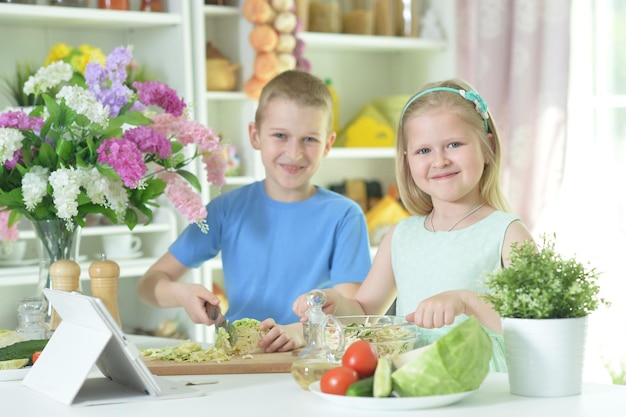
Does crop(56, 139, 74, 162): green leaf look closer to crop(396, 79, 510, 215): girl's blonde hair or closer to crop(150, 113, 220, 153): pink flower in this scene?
crop(150, 113, 220, 153): pink flower

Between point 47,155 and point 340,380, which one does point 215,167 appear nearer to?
point 47,155

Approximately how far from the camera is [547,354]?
1.38 m

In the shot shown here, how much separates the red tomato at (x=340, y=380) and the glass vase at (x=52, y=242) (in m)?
0.86

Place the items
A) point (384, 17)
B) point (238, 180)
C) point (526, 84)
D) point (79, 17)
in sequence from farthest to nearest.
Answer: point (384, 17) < point (526, 84) < point (238, 180) < point (79, 17)

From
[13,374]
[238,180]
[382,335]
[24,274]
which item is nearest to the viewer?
[382,335]

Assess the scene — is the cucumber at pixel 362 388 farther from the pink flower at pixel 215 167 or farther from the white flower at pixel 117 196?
the pink flower at pixel 215 167

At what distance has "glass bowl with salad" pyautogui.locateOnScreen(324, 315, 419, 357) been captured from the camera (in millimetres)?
1519

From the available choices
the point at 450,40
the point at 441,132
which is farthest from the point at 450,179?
the point at 450,40

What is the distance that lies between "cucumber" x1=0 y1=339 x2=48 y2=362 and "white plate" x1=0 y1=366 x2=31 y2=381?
0.11 feet

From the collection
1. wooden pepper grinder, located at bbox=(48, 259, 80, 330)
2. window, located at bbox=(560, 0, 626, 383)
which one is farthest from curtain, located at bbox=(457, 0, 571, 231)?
wooden pepper grinder, located at bbox=(48, 259, 80, 330)

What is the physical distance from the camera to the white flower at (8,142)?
77.3 inches

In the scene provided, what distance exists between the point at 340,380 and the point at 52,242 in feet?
3.02

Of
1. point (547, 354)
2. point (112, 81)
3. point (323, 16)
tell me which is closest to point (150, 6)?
point (323, 16)

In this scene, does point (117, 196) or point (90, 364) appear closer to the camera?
point (90, 364)
